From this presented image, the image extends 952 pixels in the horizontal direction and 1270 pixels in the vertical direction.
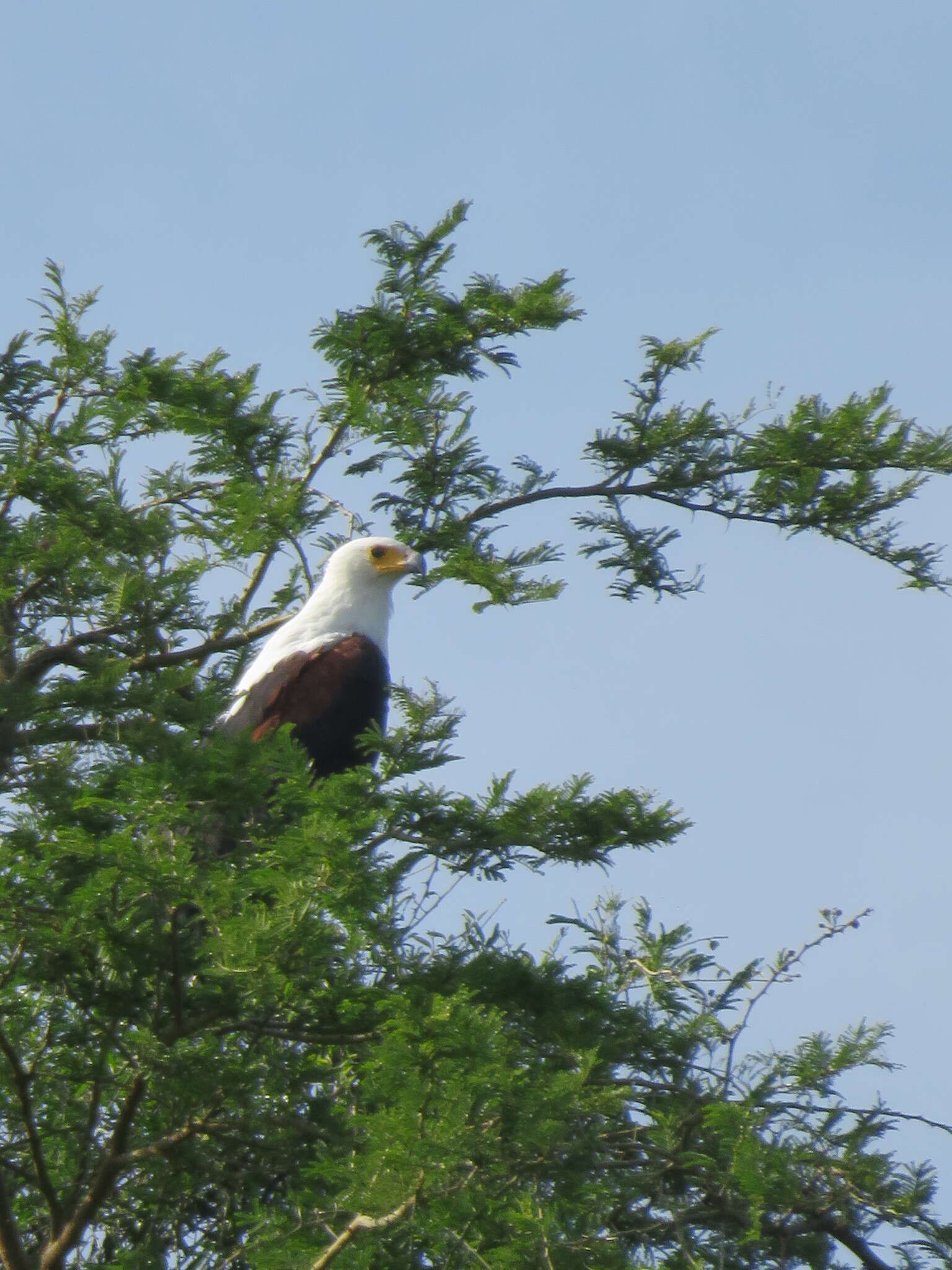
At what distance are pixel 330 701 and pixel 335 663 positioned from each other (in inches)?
7.0

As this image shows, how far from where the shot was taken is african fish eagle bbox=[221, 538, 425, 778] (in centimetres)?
679

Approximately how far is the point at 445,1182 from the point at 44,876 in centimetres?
137

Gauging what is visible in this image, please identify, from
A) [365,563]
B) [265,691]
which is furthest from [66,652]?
[365,563]

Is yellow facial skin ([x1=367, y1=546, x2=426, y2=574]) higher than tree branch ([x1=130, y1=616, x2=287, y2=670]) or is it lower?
higher

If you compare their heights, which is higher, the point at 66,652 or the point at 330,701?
the point at 330,701

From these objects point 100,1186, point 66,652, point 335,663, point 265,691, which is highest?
point 335,663

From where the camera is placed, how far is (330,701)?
270 inches

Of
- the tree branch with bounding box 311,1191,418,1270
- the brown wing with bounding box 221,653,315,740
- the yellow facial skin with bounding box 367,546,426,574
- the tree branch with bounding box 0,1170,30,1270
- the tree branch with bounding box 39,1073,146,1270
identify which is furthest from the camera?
the yellow facial skin with bounding box 367,546,426,574

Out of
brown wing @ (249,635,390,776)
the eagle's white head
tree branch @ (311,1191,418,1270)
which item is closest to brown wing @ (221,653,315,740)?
brown wing @ (249,635,390,776)

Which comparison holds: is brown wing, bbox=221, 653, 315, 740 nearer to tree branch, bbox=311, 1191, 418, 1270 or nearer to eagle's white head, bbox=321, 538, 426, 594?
eagle's white head, bbox=321, 538, 426, 594

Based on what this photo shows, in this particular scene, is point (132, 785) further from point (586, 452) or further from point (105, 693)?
point (586, 452)

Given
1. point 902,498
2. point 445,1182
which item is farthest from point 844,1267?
point 902,498

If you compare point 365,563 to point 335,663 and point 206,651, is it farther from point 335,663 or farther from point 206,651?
point 206,651

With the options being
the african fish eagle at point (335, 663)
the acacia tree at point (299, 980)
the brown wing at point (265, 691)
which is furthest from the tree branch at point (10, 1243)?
the brown wing at point (265, 691)
